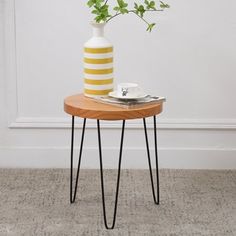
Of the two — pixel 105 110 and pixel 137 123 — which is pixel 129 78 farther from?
pixel 105 110

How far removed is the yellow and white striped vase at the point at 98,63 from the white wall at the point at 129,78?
571 millimetres

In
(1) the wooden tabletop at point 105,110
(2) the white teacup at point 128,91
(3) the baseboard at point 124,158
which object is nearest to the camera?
(1) the wooden tabletop at point 105,110

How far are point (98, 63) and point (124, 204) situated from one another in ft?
2.13

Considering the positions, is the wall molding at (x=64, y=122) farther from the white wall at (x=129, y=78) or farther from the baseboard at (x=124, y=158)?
the baseboard at (x=124, y=158)

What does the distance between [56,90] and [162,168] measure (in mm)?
693

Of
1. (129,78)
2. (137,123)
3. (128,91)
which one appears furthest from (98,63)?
(137,123)

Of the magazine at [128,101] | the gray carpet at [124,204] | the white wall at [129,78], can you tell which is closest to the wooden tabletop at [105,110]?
the magazine at [128,101]

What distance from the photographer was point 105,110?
2.23 meters

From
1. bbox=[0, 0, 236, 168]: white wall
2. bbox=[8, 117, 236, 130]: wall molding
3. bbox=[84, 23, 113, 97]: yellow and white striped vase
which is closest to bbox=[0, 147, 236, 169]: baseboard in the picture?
bbox=[0, 0, 236, 168]: white wall

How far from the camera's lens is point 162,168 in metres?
3.12

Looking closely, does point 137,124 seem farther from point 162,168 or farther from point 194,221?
point 194,221

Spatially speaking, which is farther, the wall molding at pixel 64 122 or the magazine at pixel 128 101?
the wall molding at pixel 64 122

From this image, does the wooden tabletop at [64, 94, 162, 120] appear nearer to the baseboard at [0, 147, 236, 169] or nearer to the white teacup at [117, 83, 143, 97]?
the white teacup at [117, 83, 143, 97]

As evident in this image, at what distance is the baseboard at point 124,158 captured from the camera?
10.2 ft
